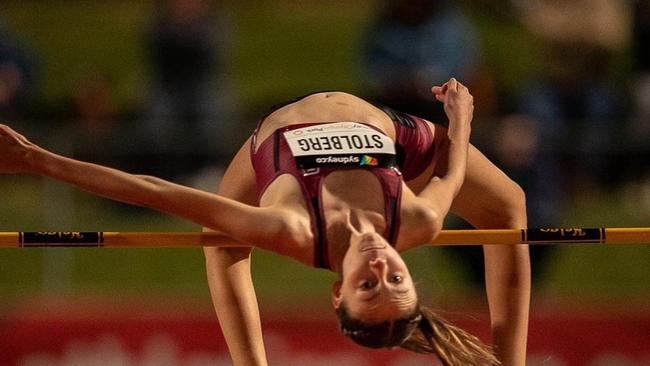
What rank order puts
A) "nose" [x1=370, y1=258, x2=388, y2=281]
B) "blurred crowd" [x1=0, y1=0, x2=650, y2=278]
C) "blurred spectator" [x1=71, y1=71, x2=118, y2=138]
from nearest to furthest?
"nose" [x1=370, y1=258, x2=388, y2=281]
"blurred crowd" [x1=0, y1=0, x2=650, y2=278]
"blurred spectator" [x1=71, y1=71, x2=118, y2=138]

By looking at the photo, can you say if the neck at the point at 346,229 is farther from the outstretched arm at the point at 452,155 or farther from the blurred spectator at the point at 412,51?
the blurred spectator at the point at 412,51

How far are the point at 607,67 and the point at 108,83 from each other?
337cm

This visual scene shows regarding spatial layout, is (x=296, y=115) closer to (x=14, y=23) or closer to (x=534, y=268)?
(x=534, y=268)

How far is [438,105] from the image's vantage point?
26.6ft

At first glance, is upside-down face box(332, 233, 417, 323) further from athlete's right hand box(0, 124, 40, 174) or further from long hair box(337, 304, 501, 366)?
athlete's right hand box(0, 124, 40, 174)

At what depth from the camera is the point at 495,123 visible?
27.1 ft

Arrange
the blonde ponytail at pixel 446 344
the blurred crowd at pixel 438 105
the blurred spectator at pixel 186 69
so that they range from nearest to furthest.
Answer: the blonde ponytail at pixel 446 344 < the blurred crowd at pixel 438 105 < the blurred spectator at pixel 186 69

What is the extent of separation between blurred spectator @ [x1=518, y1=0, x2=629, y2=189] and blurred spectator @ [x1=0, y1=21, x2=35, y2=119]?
3182 millimetres

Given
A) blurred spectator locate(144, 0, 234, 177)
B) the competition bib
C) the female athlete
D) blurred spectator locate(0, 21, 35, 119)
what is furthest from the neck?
blurred spectator locate(0, 21, 35, 119)

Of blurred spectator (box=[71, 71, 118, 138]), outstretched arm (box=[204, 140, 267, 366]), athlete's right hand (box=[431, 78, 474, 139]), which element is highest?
blurred spectator (box=[71, 71, 118, 138])

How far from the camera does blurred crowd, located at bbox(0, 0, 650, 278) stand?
820cm

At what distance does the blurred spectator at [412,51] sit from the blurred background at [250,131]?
1 centimetres

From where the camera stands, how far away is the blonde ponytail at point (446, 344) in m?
5.20

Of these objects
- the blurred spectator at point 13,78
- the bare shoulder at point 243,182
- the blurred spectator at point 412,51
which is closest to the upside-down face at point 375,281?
the bare shoulder at point 243,182
